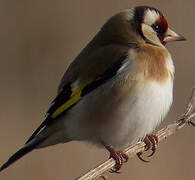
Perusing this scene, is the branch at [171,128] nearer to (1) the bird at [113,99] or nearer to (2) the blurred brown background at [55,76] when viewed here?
(1) the bird at [113,99]

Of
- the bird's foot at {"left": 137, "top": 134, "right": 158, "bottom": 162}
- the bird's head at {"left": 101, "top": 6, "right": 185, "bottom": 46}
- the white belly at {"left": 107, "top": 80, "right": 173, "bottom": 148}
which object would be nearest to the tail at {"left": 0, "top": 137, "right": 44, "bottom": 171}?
the white belly at {"left": 107, "top": 80, "right": 173, "bottom": 148}

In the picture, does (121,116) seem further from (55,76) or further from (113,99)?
(55,76)

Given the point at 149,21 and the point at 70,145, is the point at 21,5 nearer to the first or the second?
the point at 70,145

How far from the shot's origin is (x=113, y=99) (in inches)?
202

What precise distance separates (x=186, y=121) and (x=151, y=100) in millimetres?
398

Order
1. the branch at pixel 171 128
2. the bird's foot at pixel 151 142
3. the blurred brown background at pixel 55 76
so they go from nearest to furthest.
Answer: the branch at pixel 171 128 → the bird's foot at pixel 151 142 → the blurred brown background at pixel 55 76

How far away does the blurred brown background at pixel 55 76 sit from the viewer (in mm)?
6820

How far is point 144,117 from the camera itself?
5.13m

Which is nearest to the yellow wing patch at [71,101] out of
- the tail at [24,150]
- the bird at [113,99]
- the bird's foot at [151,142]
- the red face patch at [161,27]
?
the bird at [113,99]

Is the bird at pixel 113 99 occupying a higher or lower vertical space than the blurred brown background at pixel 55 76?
higher

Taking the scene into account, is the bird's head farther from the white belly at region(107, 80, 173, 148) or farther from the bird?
the white belly at region(107, 80, 173, 148)

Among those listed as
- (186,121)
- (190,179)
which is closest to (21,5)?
(190,179)

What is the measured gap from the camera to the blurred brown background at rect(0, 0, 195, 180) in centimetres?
682

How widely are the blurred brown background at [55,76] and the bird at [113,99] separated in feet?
4.76
